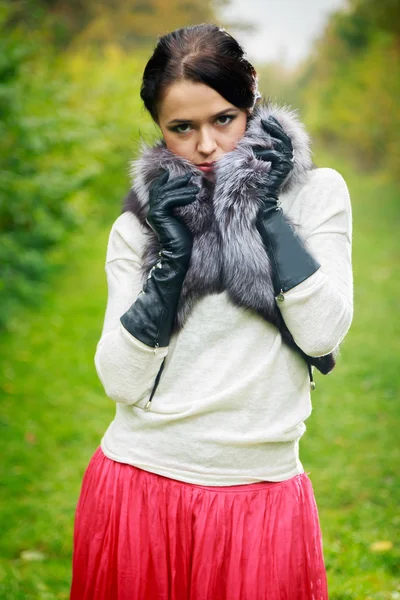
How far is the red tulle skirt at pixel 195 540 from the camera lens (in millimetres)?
1885

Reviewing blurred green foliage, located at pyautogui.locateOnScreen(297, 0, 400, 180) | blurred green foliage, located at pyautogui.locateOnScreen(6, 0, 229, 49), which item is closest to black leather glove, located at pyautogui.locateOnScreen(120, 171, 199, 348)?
blurred green foliage, located at pyautogui.locateOnScreen(297, 0, 400, 180)

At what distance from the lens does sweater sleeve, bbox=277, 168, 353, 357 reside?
178 cm

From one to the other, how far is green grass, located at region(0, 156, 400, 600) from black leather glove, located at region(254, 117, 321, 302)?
6.22 ft

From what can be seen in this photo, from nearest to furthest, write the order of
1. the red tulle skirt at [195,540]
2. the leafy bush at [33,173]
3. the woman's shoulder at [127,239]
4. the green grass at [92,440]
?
the red tulle skirt at [195,540] < the woman's shoulder at [127,239] < the green grass at [92,440] < the leafy bush at [33,173]

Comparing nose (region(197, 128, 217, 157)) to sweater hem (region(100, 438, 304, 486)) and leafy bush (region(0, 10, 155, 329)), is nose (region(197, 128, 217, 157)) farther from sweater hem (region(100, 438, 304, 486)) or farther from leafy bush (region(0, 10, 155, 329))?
leafy bush (region(0, 10, 155, 329))

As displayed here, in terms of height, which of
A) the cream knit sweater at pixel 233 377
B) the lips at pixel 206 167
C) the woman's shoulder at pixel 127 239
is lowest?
the cream knit sweater at pixel 233 377

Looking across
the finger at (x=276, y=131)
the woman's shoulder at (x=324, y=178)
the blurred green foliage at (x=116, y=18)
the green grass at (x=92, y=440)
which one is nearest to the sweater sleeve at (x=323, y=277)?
the woman's shoulder at (x=324, y=178)

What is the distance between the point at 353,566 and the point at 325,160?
16.6m

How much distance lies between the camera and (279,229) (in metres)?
1.82

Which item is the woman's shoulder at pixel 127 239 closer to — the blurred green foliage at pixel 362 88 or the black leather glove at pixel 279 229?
the black leather glove at pixel 279 229

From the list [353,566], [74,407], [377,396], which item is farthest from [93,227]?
[353,566]

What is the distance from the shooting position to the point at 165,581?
1952 mm

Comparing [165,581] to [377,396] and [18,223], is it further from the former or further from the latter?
[18,223]

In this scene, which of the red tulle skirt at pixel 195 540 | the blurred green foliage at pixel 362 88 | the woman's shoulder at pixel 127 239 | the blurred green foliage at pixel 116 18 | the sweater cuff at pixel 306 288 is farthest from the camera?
the blurred green foliage at pixel 116 18
